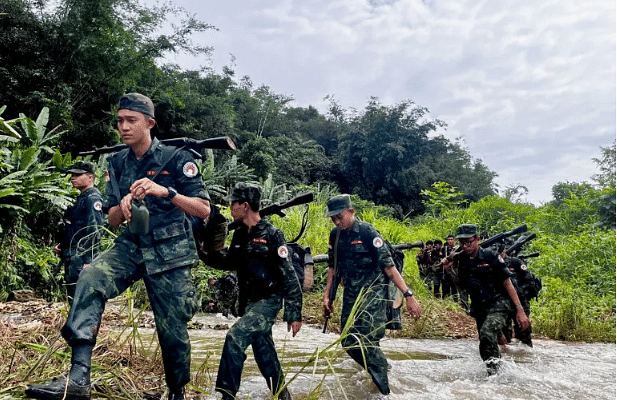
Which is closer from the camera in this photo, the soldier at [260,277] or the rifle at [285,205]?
the soldier at [260,277]

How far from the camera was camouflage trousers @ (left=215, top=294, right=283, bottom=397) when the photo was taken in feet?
11.6

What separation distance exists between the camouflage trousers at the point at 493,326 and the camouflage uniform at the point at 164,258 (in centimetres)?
343

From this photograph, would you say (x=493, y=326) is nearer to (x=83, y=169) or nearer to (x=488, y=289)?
(x=488, y=289)

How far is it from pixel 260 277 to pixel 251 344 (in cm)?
49

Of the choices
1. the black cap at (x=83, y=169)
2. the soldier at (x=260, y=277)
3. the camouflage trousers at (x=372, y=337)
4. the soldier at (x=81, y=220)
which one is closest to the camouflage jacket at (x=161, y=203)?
the soldier at (x=260, y=277)

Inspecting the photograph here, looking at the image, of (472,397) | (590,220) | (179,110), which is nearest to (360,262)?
(472,397)

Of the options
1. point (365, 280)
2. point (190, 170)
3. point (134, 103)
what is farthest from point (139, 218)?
point (365, 280)

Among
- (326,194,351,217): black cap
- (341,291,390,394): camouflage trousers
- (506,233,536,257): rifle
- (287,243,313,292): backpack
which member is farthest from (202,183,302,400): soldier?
(506,233,536,257): rifle

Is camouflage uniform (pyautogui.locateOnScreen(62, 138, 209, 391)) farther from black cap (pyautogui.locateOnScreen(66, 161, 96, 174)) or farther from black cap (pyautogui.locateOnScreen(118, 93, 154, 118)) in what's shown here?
black cap (pyautogui.locateOnScreen(66, 161, 96, 174))

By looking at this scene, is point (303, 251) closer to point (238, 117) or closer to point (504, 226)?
point (504, 226)

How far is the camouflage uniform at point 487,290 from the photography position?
5438 millimetres

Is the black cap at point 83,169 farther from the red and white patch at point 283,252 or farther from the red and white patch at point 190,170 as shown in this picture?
the red and white patch at point 190,170

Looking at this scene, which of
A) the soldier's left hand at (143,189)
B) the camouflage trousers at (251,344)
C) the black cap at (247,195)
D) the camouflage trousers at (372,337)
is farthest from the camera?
the camouflage trousers at (372,337)

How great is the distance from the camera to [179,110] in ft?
77.0
